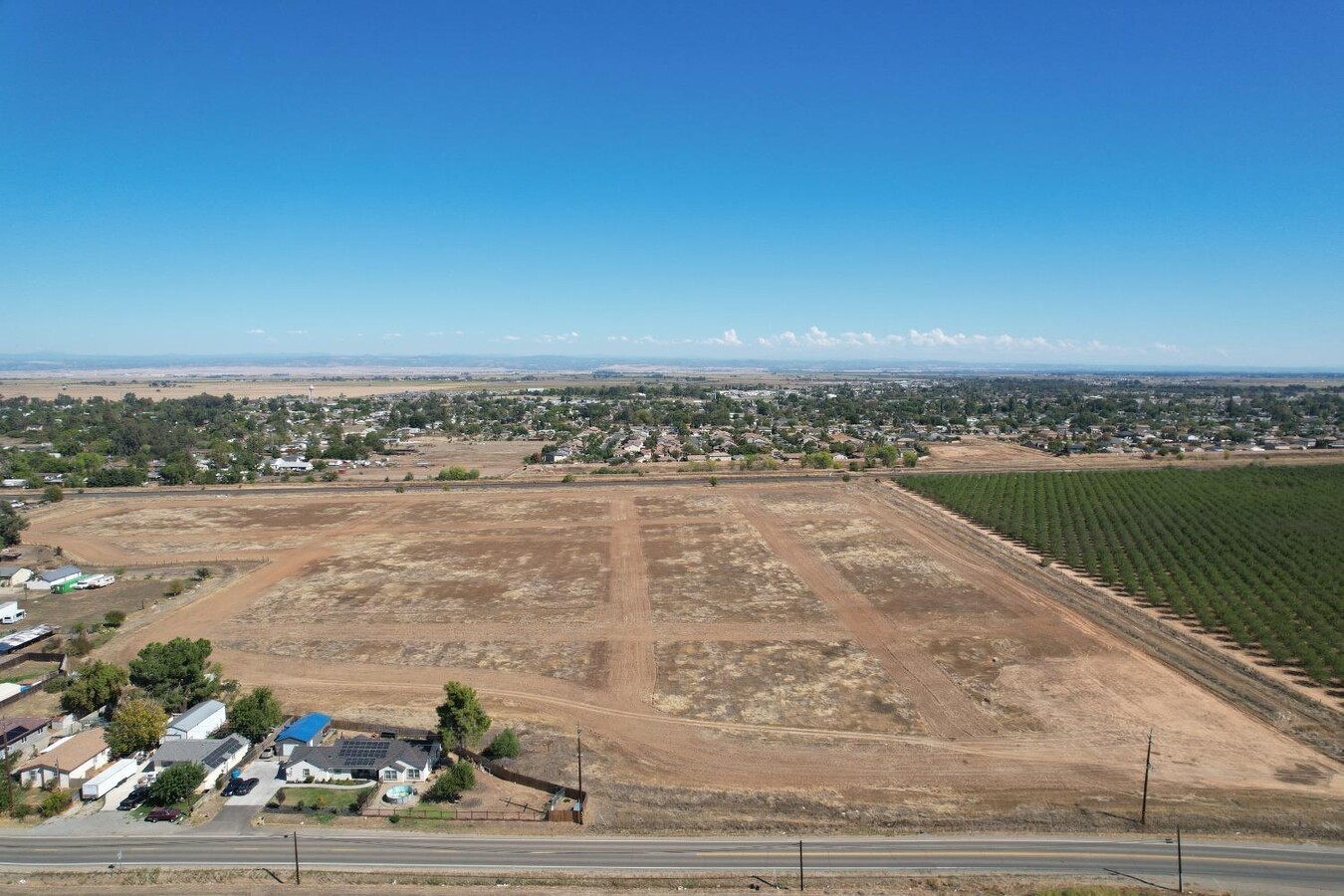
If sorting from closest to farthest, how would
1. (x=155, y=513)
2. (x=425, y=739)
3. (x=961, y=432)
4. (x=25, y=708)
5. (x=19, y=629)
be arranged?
(x=425, y=739) → (x=25, y=708) → (x=19, y=629) → (x=155, y=513) → (x=961, y=432)

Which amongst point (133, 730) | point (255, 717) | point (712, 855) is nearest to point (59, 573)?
point (133, 730)

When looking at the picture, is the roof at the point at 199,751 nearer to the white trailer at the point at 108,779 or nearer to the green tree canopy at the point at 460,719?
the white trailer at the point at 108,779

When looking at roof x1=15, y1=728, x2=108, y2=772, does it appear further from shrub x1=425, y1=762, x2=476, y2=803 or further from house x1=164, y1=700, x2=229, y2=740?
shrub x1=425, y1=762, x2=476, y2=803

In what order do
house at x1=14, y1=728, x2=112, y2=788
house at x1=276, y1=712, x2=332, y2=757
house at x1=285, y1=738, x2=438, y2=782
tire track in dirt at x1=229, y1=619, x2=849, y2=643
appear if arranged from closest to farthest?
house at x1=14, y1=728, x2=112, y2=788 → house at x1=285, y1=738, x2=438, y2=782 → house at x1=276, y1=712, x2=332, y2=757 → tire track in dirt at x1=229, y1=619, x2=849, y2=643

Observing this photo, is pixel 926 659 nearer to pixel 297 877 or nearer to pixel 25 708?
pixel 297 877

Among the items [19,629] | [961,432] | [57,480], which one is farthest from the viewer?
[961,432]

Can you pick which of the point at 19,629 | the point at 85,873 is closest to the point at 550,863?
the point at 85,873

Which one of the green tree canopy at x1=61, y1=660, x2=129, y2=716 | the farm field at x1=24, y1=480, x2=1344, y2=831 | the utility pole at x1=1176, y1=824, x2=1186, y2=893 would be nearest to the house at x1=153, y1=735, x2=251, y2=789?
the farm field at x1=24, y1=480, x2=1344, y2=831
